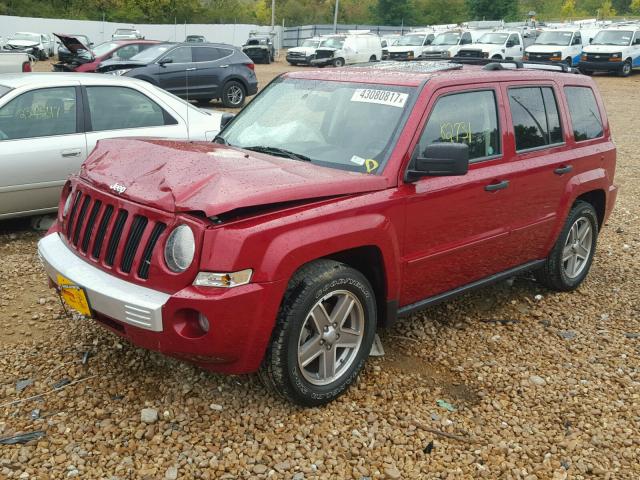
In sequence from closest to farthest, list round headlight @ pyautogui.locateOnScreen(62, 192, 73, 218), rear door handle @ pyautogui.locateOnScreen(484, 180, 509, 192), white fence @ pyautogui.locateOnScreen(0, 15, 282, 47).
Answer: round headlight @ pyautogui.locateOnScreen(62, 192, 73, 218) < rear door handle @ pyautogui.locateOnScreen(484, 180, 509, 192) < white fence @ pyautogui.locateOnScreen(0, 15, 282, 47)

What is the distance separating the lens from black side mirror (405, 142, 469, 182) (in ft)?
11.7

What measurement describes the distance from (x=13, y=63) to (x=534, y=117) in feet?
21.4

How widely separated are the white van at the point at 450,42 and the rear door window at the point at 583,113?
83.3ft

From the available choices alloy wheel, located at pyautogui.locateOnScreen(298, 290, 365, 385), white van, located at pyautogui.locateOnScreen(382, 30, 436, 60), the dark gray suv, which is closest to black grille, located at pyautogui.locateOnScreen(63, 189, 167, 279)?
alloy wheel, located at pyautogui.locateOnScreen(298, 290, 365, 385)

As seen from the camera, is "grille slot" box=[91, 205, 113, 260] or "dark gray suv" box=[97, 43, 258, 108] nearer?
"grille slot" box=[91, 205, 113, 260]

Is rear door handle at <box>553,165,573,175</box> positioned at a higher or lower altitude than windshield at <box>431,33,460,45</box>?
higher

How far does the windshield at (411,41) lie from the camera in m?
34.2

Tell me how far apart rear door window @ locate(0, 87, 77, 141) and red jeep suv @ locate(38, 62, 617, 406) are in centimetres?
236

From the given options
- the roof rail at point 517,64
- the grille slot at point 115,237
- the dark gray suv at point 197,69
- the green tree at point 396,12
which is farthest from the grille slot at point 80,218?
the green tree at point 396,12

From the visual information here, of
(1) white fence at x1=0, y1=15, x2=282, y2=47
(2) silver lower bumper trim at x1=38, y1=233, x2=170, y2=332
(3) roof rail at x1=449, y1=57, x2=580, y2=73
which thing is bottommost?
(1) white fence at x1=0, y1=15, x2=282, y2=47

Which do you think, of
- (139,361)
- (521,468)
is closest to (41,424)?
(139,361)

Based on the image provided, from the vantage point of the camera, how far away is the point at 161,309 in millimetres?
3002

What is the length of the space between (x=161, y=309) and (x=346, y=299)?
1032 millimetres

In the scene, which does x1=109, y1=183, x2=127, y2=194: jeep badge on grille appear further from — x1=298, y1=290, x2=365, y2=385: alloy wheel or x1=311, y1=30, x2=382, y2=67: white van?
x1=311, y1=30, x2=382, y2=67: white van
